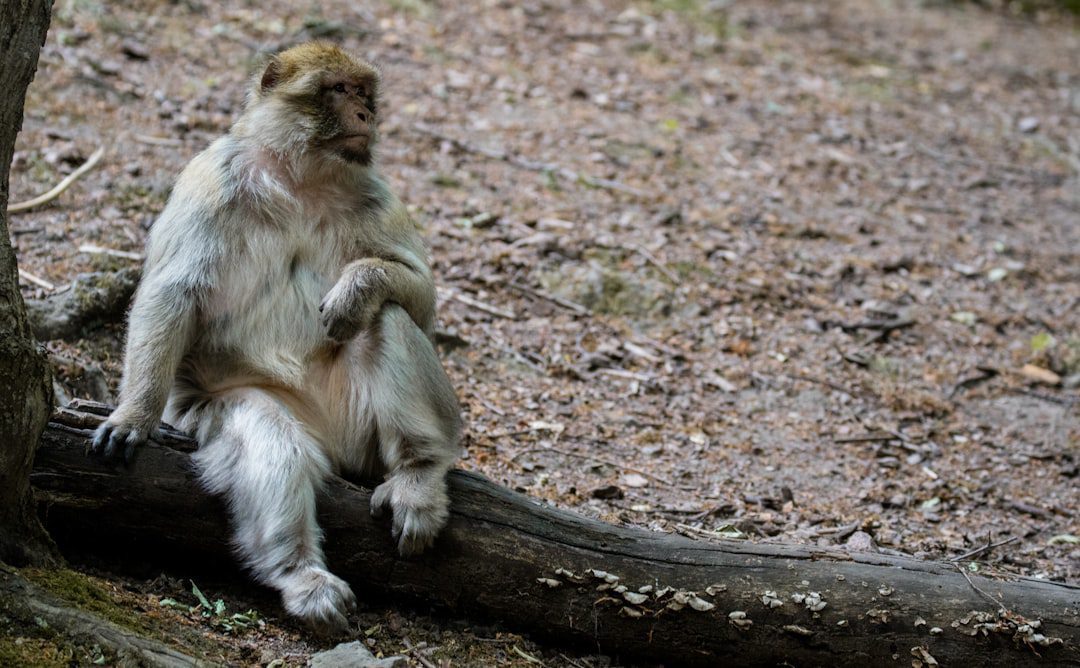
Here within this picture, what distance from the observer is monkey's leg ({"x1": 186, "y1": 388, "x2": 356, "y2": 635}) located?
4500 mm

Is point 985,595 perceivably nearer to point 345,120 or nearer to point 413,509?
point 413,509

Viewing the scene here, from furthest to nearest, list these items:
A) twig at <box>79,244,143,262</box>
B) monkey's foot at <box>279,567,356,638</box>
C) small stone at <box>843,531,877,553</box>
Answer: twig at <box>79,244,143,262</box>, small stone at <box>843,531,877,553</box>, monkey's foot at <box>279,567,356,638</box>

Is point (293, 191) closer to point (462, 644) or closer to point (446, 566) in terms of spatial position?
point (446, 566)

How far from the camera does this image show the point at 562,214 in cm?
943

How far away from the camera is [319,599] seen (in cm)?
447

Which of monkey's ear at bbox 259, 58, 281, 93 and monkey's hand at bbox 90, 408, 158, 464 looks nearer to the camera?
monkey's hand at bbox 90, 408, 158, 464

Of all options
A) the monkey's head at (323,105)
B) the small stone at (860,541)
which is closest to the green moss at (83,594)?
the monkey's head at (323,105)

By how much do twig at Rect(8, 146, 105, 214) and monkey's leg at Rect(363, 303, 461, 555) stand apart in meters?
3.71

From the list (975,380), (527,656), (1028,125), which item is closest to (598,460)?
(527,656)

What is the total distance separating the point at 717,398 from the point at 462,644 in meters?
3.48

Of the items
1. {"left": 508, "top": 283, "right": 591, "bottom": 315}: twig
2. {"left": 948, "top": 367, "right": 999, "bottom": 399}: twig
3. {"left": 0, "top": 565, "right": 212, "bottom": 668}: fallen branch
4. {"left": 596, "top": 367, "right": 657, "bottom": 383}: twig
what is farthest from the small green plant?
{"left": 948, "top": 367, "right": 999, "bottom": 399}: twig

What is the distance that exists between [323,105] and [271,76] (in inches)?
13.7

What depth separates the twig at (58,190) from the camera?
7445 millimetres

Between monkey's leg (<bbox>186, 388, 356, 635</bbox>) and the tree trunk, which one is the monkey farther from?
the tree trunk
